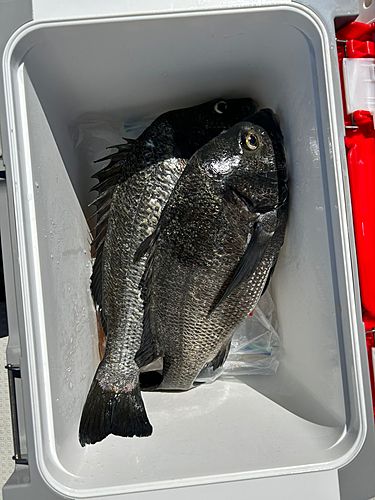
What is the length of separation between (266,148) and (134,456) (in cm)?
88

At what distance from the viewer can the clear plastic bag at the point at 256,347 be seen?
123 cm

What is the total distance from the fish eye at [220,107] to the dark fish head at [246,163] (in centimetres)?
14

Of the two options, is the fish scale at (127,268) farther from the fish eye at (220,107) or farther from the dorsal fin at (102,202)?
the fish eye at (220,107)

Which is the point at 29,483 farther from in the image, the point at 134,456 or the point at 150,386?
the point at 150,386

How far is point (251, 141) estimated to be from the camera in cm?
95

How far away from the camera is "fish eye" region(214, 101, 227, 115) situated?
1079 millimetres

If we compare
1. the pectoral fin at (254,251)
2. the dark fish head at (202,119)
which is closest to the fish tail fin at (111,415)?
the pectoral fin at (254,251)

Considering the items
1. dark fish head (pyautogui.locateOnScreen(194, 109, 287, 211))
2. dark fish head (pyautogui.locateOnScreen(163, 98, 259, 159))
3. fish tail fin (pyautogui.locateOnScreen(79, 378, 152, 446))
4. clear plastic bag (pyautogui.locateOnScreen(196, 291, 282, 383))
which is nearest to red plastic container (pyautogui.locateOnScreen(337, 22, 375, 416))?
dark fish head (pyautogui.locateOnScreen(194, 109, 287, 211))

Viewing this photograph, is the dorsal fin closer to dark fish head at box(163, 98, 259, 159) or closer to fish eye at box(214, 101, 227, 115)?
dark fish head at box(163, 98, 259, 159)

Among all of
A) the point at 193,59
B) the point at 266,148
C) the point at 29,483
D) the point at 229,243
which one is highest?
the point at 193,59

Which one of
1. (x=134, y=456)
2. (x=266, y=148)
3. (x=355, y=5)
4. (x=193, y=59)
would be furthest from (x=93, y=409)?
(x=355, y=5)

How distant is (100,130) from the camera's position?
124cm

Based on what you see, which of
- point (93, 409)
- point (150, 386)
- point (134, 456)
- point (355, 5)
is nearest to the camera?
point (355, 5)

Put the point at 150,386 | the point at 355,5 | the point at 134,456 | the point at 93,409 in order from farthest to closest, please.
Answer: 1. the point at 150,386
2. the point at 93,409
3. the point at 134,456
4. the point at 355,5
